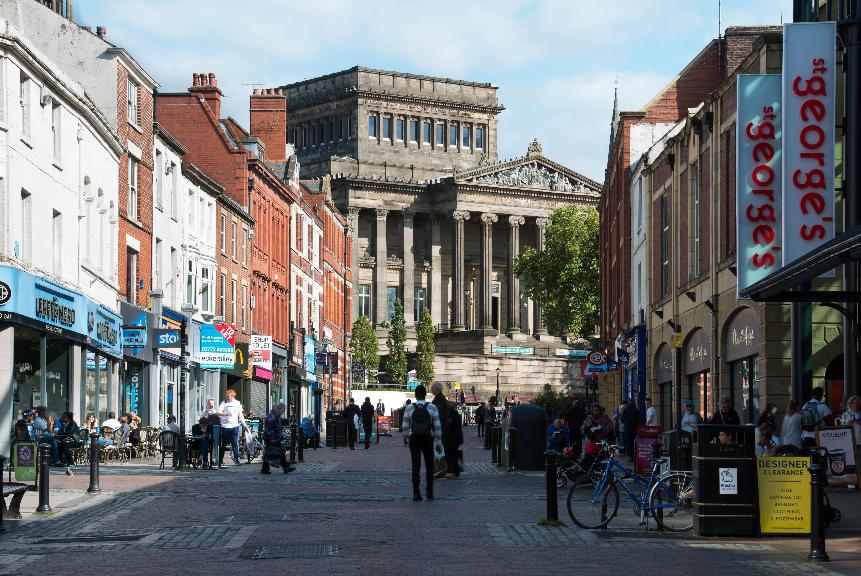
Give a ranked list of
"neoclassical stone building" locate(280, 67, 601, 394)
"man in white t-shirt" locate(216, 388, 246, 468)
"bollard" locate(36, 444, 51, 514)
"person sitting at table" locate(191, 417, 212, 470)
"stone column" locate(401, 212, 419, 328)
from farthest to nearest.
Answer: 1. "stone column" locate(401, 212, 419, 328)
2. "neoclassical stone building" locate(280, 67, 601, 394)
3. "man in white t-shirt" locate(216, 388, 246, 468)
4. "person sitting at table" locate(191, 417, 212, 470)
5. "bollard" locate(36, 444, 51, 514)

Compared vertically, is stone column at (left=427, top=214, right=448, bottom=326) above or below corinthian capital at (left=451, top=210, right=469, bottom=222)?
below

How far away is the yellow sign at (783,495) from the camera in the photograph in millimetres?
17281

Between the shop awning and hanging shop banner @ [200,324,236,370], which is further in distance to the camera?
hanging shop banner @ [200,324,236,370]

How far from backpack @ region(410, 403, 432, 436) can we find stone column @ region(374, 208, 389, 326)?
11605cm

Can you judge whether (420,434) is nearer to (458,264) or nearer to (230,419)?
(230,419)

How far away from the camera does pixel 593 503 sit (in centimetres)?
1823

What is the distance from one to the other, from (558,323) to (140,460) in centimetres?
7875

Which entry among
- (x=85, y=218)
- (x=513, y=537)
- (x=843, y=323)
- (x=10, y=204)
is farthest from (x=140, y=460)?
(x=513, y=537)

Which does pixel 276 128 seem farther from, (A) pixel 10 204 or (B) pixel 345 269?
(A) pixel 10 204

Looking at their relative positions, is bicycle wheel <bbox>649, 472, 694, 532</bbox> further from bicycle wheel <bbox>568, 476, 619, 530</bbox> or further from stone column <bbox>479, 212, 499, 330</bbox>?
stone column <bbox>479, 212, 499, 330</bbox>

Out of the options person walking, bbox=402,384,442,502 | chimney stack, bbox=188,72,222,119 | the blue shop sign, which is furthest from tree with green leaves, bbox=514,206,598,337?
person walking, bbox=402,384,442,502

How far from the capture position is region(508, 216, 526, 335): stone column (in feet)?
458

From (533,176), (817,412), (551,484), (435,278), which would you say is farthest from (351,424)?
(533,176)

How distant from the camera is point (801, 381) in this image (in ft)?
93.2
